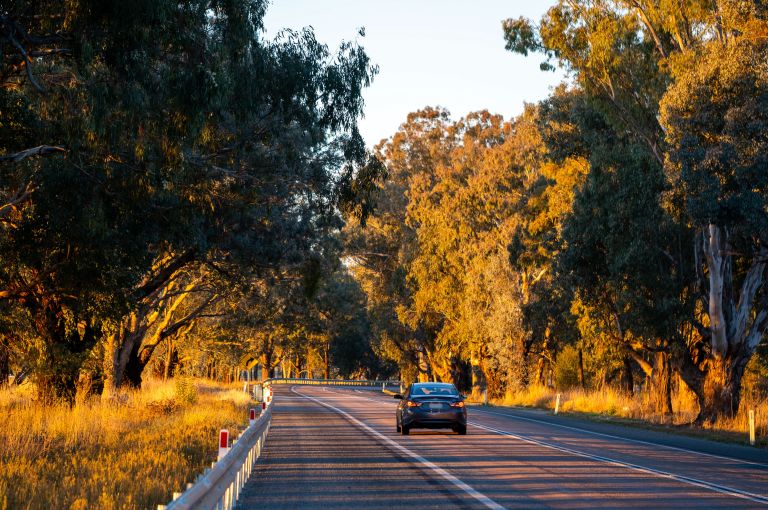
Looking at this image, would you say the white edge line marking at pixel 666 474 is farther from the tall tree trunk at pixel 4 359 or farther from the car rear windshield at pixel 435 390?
the tall tree trunk at pixel 4 359

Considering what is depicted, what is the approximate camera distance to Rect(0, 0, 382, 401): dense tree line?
644 inches

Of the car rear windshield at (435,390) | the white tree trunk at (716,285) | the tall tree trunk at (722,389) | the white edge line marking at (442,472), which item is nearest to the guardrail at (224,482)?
the white edge line marking at (442,472)

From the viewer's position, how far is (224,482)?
10039mm

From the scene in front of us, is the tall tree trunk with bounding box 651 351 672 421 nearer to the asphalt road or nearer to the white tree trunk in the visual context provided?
the white tree trunk

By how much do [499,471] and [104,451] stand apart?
638 cm

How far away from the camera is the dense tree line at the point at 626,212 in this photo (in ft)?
72.7

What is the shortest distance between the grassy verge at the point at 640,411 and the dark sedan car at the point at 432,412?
7.06m

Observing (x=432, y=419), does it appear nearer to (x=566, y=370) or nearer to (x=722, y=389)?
(x=722, y=389)

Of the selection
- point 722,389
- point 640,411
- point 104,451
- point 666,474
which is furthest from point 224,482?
point 640,411

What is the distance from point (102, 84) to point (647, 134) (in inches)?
712

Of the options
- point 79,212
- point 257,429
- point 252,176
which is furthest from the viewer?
point 252,176

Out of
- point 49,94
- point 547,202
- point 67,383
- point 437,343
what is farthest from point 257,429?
point 437,343

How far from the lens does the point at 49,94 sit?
707 inches

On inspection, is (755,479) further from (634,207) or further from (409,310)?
(409,310)
